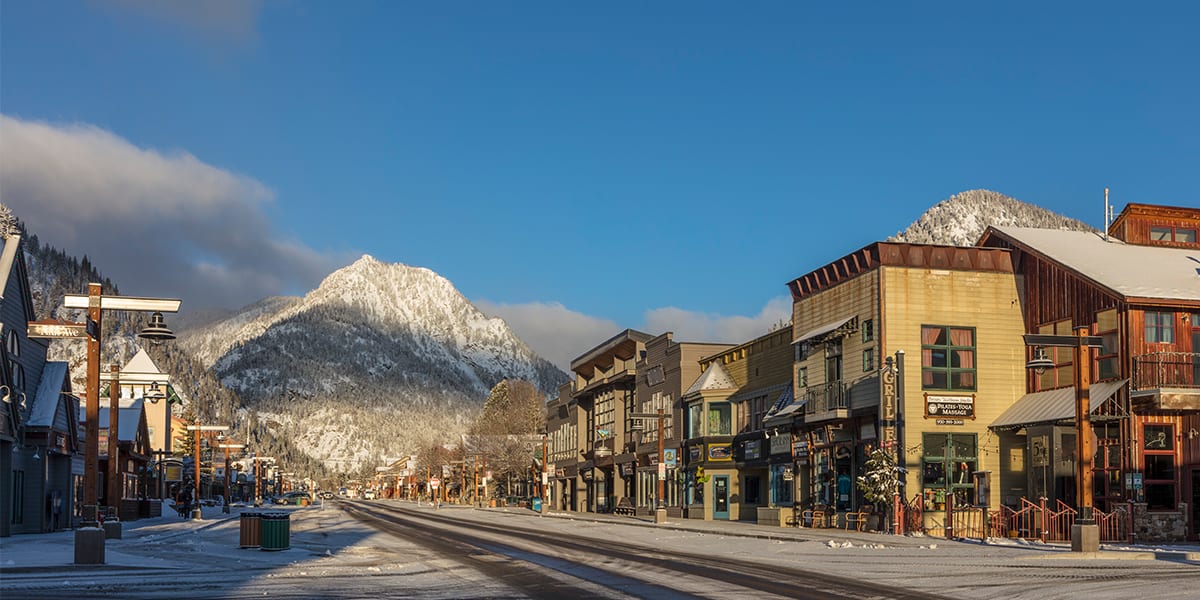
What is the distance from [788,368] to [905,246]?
13.0 m

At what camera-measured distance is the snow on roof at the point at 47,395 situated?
4441 cm

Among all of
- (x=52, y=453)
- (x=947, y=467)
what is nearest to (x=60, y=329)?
(x=52, y=453)

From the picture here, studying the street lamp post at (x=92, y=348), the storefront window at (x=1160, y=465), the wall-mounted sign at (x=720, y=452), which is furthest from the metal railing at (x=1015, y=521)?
the street lamp post at (x=92, y=348)

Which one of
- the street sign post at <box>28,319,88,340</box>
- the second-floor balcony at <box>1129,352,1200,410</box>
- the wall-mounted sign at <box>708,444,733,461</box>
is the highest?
the street sign post at <box>28,319,88,340</box>

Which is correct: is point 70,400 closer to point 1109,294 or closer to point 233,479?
point 1109,294

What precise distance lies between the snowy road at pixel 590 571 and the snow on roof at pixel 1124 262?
11185mm

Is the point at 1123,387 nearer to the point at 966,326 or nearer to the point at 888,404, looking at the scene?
the point at 966,326

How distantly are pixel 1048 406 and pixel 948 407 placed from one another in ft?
12.8

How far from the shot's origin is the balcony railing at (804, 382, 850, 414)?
48253 mm

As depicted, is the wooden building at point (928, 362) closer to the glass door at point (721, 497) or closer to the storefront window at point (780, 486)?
the storefront window at point (780, 486)

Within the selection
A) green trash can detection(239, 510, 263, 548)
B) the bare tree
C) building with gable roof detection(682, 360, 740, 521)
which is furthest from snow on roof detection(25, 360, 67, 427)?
the bare tree

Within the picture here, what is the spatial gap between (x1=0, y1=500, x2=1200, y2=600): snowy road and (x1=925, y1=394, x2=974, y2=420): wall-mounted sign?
7.00m

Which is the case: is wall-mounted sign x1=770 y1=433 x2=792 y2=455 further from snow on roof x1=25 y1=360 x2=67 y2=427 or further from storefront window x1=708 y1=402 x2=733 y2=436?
snow on roof x1=25 y1=360 x2=67 y2=427

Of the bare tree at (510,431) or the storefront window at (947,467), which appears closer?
the storefront window at (947,467)
